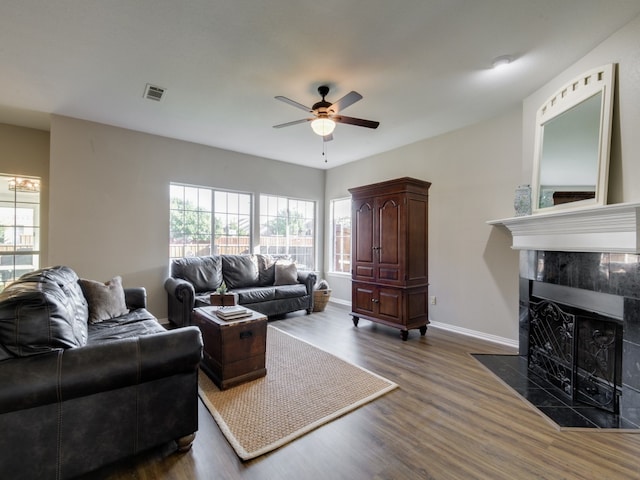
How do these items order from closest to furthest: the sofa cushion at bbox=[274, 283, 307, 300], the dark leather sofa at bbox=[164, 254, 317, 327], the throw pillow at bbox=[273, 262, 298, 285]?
the dark leather sofa at bbox=[164, 254, 317, 327] < the sofa cushion at bbox=[274, 283, 307, 300] < the throw pillow at bbox=[273, 262, 298, 285]

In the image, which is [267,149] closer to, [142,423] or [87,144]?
[87,144]

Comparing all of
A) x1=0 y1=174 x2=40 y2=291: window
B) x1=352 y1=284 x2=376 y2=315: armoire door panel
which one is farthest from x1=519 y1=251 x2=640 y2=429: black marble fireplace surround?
x1=0 y1=174 x2=40 y2=291: window

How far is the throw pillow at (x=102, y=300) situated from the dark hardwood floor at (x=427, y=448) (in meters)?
1.44

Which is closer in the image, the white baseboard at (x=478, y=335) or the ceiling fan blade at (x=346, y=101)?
the ceiling fan blade at (x=346, y=101)

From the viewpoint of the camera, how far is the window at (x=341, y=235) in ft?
19.7

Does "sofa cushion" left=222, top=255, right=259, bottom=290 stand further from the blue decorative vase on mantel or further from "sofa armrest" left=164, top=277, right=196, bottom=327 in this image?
the blue decorative vase on mantel

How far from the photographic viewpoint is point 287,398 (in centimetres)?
234

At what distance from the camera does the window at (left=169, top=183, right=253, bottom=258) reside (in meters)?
4.72

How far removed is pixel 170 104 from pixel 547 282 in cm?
435

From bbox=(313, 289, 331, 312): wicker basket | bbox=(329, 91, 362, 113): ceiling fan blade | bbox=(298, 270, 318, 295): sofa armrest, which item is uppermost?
bbox=(329, 91, 362, 113): ceiling fan blade

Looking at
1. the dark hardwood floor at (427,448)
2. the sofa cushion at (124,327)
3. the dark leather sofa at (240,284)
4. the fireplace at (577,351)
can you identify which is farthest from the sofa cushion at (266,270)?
the fireplace at (577,351)

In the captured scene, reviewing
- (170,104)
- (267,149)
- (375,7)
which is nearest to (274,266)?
(267,149)

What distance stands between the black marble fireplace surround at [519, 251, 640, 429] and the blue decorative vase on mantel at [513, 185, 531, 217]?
43 centimetres

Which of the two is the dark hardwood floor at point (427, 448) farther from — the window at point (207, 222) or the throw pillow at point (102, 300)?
the window at point (207, 222)
